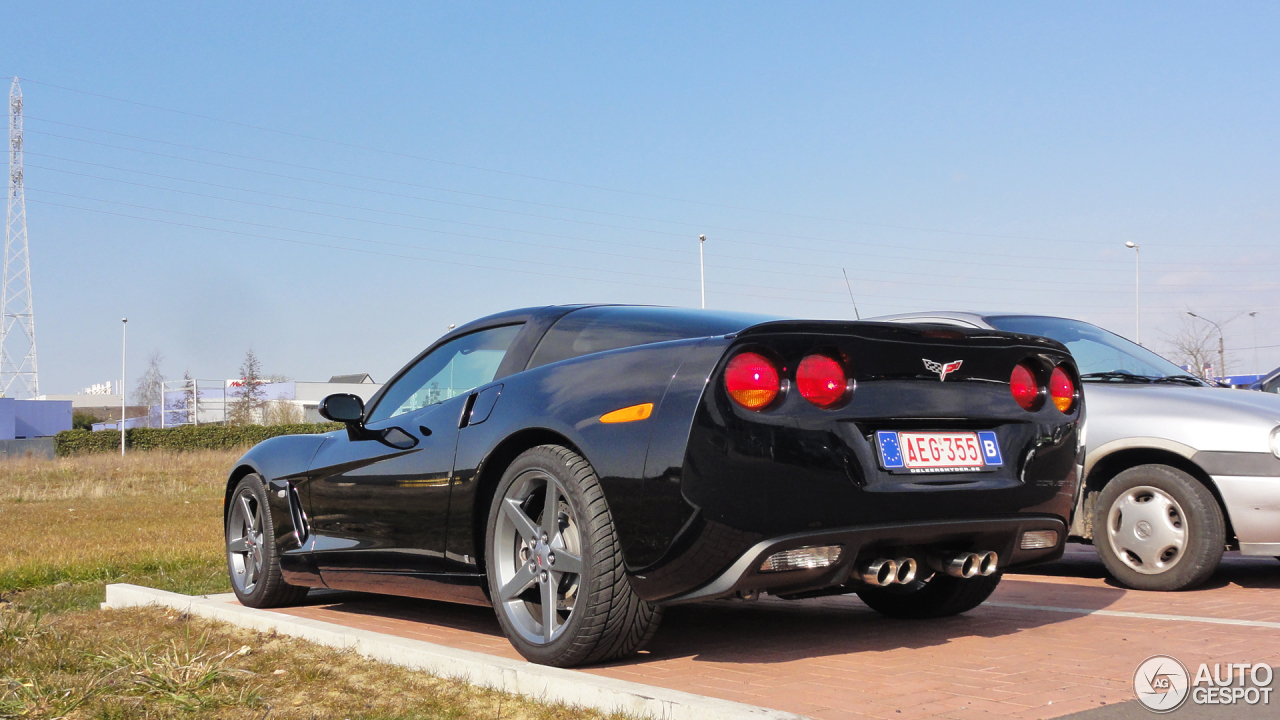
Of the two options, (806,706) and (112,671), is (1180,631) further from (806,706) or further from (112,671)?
(112,671)

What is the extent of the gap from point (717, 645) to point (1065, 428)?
1.53 meters

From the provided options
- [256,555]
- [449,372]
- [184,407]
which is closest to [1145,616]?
[449,372]

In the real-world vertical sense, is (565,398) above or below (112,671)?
above

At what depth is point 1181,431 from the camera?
5.84 metres

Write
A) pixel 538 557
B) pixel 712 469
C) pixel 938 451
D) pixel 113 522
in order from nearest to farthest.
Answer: pixel 712 469 < pixel 938 451 < pixel 538 557 < pixel 113 522

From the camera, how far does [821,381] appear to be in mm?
3586

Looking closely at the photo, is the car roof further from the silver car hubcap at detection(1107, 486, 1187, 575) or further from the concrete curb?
the concrete curb

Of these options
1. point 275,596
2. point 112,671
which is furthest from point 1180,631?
point 275,596

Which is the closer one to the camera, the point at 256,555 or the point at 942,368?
the point at 942,368

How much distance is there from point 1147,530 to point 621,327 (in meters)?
3.22

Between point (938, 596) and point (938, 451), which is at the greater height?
point (938, 451)

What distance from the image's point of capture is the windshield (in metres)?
6.62

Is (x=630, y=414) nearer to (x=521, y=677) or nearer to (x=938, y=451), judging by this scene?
(x=521, y=677)

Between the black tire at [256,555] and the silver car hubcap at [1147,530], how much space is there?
4.39 m
